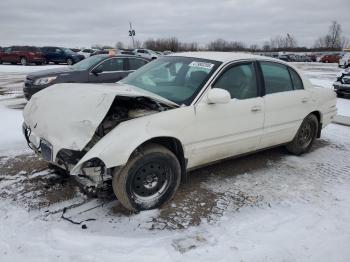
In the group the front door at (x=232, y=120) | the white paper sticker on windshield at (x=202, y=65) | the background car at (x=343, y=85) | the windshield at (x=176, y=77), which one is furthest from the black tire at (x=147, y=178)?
the background car at (x=343, y=85)

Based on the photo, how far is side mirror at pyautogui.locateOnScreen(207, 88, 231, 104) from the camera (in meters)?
4.08

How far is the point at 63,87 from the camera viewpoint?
4336mm

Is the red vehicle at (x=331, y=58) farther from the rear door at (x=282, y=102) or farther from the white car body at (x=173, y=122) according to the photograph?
the white car body at (x=173, y=122)

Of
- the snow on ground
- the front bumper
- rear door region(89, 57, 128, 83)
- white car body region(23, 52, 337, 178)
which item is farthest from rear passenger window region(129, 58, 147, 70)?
the front bumper

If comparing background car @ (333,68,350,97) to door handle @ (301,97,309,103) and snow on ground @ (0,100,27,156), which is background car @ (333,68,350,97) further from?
snow on ground @ (0,100,27,156)

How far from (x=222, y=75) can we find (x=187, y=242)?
211cm

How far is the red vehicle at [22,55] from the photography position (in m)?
29.5

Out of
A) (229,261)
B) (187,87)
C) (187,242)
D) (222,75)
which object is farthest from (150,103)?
(229,261)

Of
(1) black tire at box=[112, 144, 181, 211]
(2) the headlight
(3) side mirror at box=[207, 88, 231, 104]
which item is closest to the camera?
(1) black tire at box=[112, 144, 181, 211]

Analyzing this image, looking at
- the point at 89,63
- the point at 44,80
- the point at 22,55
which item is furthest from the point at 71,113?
the point at 22,55

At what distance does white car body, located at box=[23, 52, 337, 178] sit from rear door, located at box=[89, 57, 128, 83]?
5.19 meters

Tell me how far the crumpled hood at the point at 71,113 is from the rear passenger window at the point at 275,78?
1.74 m

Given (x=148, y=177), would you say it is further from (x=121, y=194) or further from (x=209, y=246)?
(x=209, y=246)

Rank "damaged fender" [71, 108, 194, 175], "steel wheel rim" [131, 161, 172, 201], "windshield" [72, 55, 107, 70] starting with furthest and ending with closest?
"windshield" [72, 55, 107, 70], "steel wheel rim" [131, 161, 172, 201], "damaged fender" [71, 108, 194, 175]
